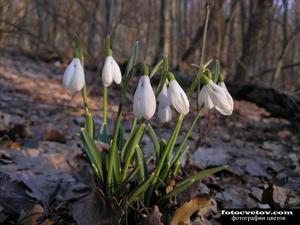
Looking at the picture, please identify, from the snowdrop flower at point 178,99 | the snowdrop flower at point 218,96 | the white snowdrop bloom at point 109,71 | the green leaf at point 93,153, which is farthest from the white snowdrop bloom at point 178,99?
the green leaf at point 93,153

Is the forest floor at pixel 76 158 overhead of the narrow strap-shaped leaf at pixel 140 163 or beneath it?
beneath

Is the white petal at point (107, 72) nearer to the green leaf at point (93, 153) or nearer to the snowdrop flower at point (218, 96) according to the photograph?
the green leaf at point (93, 153)

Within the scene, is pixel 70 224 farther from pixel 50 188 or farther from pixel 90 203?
pixel 50 188

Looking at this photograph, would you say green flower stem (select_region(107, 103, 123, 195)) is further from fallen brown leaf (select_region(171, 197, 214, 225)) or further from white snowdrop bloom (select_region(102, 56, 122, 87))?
fallen brown leaf (select_region(171, 197, 214, 225))

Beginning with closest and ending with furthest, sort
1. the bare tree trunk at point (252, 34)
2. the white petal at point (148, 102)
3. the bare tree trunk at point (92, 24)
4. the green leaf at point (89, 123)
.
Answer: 1. the white petal at point (148, 102)
2. the green leaf at point (89, 123)
3. the bare tree trunk at point (92, 24)
4. the bare tree trunk at point (252, 34)

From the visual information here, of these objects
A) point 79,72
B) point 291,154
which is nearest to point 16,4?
point 291,154

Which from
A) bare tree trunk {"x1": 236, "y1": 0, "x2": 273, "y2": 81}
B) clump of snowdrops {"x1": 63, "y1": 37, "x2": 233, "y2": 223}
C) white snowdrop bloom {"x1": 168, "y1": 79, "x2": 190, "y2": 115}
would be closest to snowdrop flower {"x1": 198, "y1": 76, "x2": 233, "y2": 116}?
clump of snowdrops {"x1": 63, "y1": 37, "x2": 233, "y2": 223}

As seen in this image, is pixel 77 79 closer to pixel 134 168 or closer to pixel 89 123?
pixel 89 123

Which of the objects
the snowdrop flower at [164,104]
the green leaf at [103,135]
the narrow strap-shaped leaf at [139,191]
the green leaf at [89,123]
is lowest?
the narrow strap-shaped leaf at [139,191]
